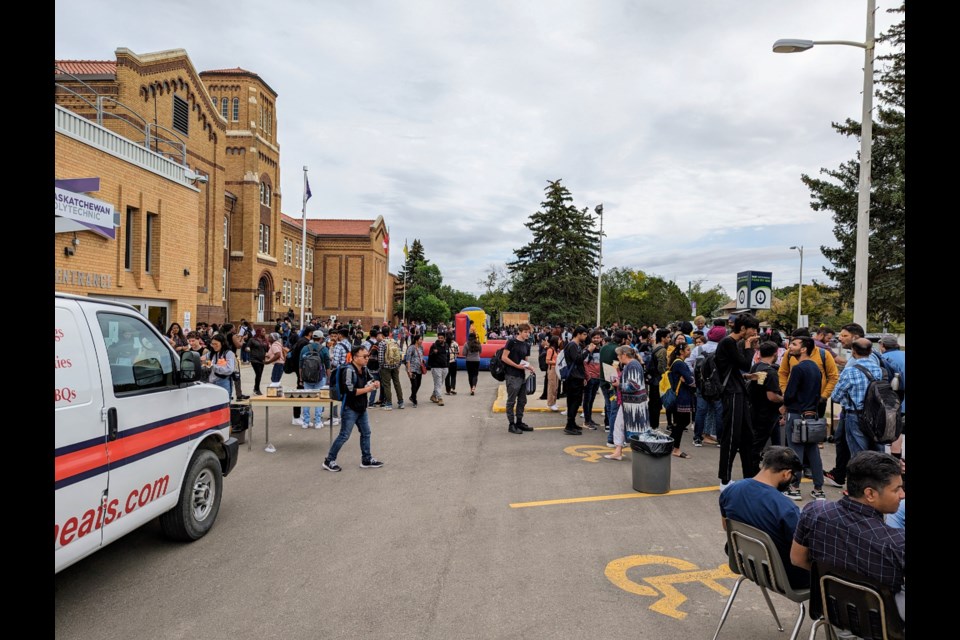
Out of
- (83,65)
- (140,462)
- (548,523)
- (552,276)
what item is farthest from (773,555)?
(552,276)

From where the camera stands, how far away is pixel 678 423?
9.12 metres

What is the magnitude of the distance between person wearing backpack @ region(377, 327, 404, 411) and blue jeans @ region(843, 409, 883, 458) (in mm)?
9024

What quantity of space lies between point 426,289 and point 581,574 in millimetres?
→ 81577

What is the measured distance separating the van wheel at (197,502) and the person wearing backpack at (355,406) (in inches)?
87.1

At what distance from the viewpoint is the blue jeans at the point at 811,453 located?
7.02 m

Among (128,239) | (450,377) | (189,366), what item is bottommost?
(450,377)

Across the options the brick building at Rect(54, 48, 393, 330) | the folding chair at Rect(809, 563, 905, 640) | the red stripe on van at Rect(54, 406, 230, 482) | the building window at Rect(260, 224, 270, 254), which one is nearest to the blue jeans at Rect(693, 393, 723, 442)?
the folding chair at Rect(809, 563, 905, 640)

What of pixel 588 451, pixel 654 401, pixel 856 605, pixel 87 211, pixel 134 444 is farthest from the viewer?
pixel 87 211

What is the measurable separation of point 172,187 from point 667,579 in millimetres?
25664

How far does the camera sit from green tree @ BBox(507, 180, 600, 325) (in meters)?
53.5

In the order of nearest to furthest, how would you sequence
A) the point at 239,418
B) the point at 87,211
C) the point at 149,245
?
the point at 239,418 → the point at 87,211 → the point at 149,245

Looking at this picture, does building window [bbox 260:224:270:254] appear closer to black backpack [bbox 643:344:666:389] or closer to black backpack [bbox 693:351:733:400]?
black backpack [bbox 643:344:666:389]

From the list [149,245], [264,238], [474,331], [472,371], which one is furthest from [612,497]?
[264,238]

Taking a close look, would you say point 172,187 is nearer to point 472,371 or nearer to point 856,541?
point 472,371
